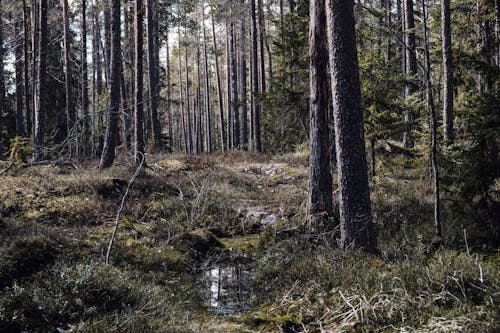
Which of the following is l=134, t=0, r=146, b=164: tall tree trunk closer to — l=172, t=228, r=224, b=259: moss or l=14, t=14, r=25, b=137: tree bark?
l=172, t=228, r=224, b=259: moss

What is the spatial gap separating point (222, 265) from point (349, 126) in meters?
3.64

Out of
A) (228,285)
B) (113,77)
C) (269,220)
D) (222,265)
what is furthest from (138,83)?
(228,285)

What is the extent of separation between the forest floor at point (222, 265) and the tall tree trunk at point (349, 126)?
54cm

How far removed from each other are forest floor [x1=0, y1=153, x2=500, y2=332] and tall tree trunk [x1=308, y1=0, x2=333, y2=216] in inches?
20.3

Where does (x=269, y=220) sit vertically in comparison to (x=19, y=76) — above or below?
below

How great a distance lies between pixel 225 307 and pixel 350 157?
2.90 m

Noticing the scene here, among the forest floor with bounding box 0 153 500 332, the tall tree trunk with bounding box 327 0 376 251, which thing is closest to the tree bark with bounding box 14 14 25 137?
the forest floor with bounding box 0 153 500 332

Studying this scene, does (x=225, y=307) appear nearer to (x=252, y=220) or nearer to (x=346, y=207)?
(x=346, y=207)

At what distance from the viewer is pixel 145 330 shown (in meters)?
4.20


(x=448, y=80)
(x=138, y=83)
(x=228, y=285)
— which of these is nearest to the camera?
(x=228, y=285)

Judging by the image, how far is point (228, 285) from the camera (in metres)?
6.95

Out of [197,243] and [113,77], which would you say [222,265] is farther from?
[113,77]

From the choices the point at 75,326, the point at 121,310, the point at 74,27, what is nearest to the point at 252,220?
the point at 121,310

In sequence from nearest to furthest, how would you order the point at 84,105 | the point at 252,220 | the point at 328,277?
1. the point at 328,277
2. the point at 252,220
3. the point at 84,105
